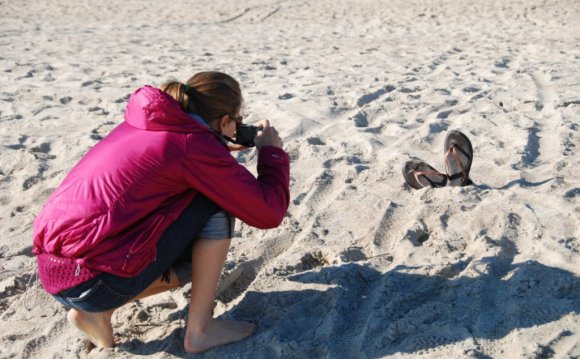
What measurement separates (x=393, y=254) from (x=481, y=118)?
187cm

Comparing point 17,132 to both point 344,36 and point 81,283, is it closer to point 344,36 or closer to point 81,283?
point 81,283

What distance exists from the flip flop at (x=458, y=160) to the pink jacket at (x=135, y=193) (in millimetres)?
1497

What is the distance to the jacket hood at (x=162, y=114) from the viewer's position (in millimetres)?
2184

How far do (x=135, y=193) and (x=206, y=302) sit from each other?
0.48 meters

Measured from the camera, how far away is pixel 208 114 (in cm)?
234

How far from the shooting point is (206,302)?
94.6 inches

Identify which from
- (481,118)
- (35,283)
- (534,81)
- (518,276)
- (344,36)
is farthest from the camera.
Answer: (344,36)

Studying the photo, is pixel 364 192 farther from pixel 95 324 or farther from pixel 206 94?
pixel 95 324

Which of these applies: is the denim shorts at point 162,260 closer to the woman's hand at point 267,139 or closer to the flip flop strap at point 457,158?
the woman's hand at point 267,139

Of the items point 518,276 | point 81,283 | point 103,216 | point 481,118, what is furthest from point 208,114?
point 481,118

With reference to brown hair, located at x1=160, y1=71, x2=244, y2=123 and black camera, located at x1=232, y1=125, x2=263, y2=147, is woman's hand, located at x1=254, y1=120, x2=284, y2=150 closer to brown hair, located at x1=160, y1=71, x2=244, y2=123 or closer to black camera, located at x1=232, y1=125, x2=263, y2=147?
black camera, located at x1=232, y1=125, x2=263, y2=147

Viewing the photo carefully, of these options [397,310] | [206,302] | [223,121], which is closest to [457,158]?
[397,310]

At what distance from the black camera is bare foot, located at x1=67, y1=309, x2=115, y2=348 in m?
0.72

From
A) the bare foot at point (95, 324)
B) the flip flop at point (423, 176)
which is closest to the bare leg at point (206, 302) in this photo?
the bare foot at point (95, 324)
